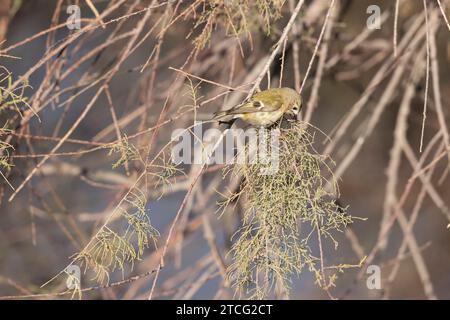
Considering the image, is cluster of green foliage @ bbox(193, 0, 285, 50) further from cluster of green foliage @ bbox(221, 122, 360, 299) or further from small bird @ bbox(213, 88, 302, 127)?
cluster of green foliage @ bbox(221, 122, 360, 299)

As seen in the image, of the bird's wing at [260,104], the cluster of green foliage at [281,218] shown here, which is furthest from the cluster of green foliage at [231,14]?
the cluster of green foliage at [281,218]

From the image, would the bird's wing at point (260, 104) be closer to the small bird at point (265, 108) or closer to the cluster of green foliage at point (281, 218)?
the small bird at point (265, 108)

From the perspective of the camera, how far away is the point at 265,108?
2.02 m

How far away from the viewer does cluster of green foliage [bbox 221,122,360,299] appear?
1.76 meters

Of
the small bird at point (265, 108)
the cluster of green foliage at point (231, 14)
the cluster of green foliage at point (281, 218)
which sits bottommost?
the cluster of green foliage at point (281, 218)

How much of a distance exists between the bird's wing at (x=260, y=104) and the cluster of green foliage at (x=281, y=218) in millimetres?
208

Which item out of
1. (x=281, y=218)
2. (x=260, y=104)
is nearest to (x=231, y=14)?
(x=260, y=104)

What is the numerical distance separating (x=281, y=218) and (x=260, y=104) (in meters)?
0.40

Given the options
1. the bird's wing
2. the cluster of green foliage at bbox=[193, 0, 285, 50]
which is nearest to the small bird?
the bird's wing

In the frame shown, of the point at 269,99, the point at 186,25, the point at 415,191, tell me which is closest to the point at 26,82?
the point at 269,99

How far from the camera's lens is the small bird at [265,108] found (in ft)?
6.61

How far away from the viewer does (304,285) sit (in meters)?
4.95
